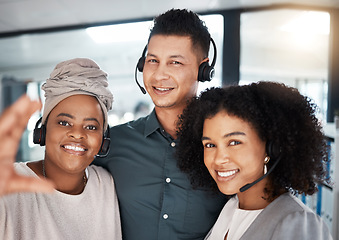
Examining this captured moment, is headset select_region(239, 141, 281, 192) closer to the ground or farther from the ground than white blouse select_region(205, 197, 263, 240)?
farther from the ground

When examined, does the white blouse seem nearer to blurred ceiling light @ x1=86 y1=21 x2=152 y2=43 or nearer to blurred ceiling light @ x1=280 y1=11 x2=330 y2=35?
blurred ceiling light @ x1=86 y1=21 x2=152 y2=43

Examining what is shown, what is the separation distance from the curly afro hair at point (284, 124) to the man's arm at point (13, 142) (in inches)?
32.9

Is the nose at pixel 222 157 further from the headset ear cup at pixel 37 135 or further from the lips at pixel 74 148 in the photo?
the headset ear cup at pixel 37 135

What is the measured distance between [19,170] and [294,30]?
3.95m

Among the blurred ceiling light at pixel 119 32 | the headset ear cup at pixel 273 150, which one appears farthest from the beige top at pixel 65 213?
the blurred ceiling light at pixel 119 32

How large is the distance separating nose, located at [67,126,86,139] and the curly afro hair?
0.54 meters

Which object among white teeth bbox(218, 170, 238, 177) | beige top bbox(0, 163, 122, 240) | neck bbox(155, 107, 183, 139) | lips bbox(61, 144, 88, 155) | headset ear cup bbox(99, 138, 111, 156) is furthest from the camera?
neck bbox(155, 107, 183, 139)

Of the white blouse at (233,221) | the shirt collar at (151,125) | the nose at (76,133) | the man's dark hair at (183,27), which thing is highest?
the man's dark hair at (183,27)

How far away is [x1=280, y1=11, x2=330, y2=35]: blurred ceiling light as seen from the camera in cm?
371

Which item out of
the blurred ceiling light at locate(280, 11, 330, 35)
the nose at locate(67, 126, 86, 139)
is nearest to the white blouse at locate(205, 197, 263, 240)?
the nose at locate(67, 126, 86, 139)

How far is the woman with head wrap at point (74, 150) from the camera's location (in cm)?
133

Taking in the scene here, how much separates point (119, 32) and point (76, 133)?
368 centimetres

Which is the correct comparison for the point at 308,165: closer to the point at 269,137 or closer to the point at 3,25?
the point at 269,137

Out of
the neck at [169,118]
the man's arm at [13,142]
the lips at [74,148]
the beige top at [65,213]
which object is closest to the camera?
the man's arm at [13,142]
